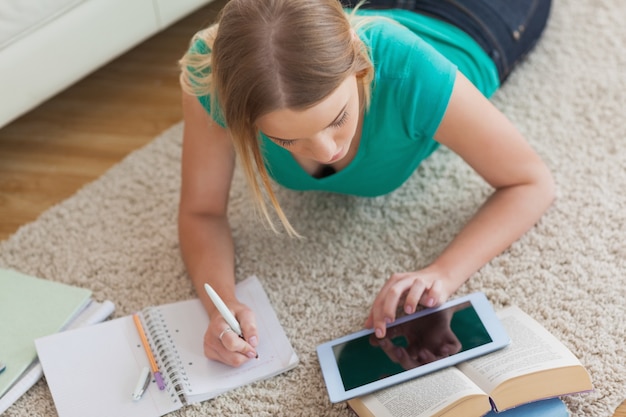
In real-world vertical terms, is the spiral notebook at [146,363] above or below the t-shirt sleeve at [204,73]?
below

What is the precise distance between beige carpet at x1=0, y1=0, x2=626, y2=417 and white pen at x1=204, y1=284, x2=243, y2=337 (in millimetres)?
105

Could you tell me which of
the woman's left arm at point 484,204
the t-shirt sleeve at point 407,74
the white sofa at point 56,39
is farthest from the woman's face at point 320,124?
the white sofa at point 56,39

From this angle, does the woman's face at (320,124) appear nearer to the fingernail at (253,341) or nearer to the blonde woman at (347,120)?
the blonde woman at (347,120)

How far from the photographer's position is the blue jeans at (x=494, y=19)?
4.97 feet

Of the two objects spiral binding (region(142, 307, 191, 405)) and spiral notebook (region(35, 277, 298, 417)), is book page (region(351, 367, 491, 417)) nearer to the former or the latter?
spiral notebook (region(35, 277, 298, 417))

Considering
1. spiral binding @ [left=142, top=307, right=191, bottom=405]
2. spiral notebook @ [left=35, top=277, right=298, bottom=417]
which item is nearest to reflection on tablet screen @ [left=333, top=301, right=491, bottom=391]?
spiral notebook @ [left=35, top=277, right=298, bottom=417]

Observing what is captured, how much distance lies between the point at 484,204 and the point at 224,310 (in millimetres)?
517

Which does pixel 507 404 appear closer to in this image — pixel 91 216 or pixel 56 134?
pixel 91 216

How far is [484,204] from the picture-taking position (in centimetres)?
140

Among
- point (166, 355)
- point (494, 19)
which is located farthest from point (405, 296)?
point (494, 19)

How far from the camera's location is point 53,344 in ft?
4.21

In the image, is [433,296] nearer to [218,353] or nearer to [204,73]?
[218,353]

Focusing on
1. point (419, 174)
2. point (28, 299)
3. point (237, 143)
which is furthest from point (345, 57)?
point (28, 299)

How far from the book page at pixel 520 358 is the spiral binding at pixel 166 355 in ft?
1.42
